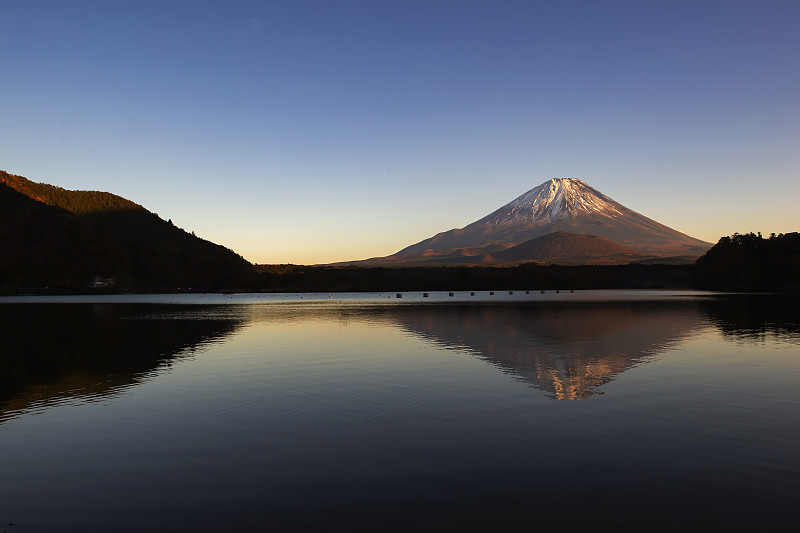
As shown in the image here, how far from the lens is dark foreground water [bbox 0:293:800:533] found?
9.46 meters

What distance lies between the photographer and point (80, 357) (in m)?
32.0

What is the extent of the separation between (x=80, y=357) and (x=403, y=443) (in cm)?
2748

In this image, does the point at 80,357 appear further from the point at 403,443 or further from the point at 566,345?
the point at 566,345

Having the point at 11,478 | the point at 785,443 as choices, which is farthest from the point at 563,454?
the point at 11,478

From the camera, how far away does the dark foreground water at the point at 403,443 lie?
9.46 metres

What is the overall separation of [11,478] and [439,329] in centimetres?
4073

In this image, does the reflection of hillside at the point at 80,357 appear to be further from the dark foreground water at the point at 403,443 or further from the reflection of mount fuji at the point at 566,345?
the reflection of mount fuji at the point at 566,345

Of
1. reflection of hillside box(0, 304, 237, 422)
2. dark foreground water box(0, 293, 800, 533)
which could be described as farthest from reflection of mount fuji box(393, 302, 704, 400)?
reflection of hillside box(0, 304, 237, 422)

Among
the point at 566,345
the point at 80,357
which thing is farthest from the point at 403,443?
the point at 80,357

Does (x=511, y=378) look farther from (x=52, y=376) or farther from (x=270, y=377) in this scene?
(x=52, y=376)

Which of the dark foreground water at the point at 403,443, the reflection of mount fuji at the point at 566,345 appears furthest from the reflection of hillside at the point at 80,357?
the reflection of mount fuji at the point at 566,345

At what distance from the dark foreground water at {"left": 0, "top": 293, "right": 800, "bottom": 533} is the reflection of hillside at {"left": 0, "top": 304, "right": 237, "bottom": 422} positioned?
267mm

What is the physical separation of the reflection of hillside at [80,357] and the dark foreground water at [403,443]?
27cm

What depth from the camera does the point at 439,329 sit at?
50.1 meters
